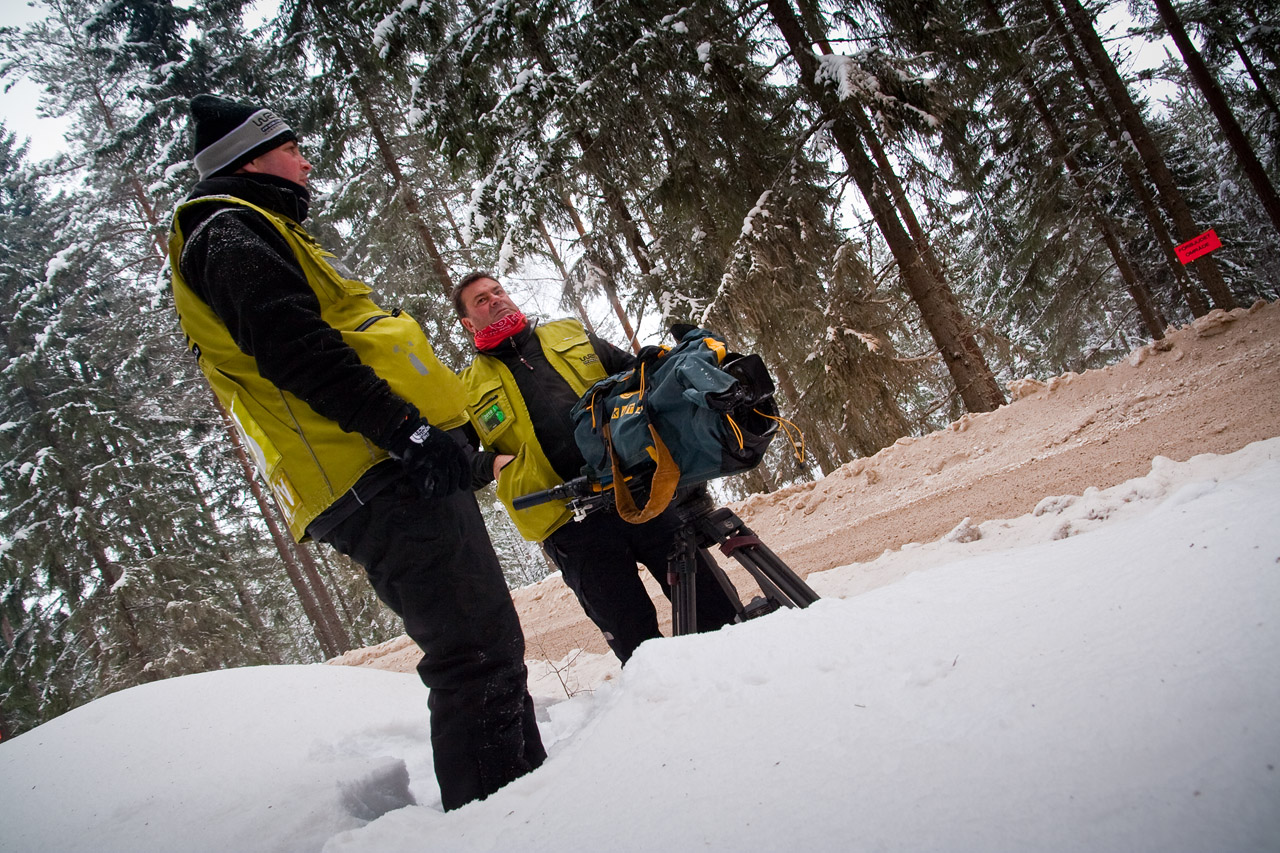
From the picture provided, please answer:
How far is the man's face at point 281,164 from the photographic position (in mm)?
2127

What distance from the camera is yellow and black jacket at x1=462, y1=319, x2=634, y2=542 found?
2604 mm

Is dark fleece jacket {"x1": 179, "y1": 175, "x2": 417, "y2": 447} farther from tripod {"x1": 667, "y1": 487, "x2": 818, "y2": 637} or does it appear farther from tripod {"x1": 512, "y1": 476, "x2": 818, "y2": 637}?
tripod {"x1": 667, "y1": 487, "x2": 818, "y2": 637}

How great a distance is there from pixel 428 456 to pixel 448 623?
1.79 ft

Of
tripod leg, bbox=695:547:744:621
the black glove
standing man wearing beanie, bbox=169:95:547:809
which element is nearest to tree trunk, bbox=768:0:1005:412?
tripod leg, bbox=695:547:744:621

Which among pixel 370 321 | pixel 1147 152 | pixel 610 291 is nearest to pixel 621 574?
pixel 370 321

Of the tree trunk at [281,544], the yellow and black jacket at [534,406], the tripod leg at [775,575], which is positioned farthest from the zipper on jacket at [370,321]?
the tree trunk at [281,544]

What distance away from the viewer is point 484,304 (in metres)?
2.96

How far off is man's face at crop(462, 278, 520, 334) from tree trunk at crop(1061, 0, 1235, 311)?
10061mm

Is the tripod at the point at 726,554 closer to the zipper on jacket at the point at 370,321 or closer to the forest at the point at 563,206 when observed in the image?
the zipper on jacket at the point at 370,321

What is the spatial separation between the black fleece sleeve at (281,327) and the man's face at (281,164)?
0.35 metres

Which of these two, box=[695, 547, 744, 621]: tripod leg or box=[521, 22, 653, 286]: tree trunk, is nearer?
box=[695, 547, 744, 621]: tripod leg

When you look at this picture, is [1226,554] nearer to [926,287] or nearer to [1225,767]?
[1225,767]

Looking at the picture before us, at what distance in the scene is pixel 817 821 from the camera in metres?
0.96

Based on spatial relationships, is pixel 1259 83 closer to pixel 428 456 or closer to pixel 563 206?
pixel 563 206
